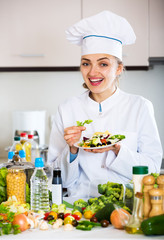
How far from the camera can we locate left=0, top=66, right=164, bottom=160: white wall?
356 centimetres

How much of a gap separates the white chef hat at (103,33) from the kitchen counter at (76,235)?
37.5 inches

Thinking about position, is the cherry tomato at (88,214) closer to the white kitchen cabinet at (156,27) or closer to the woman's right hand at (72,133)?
the woman's right hand at (72,133)

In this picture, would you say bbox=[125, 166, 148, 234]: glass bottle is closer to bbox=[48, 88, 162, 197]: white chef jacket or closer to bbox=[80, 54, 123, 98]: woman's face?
bbox=[48, 88, 162, 197]: white chef jacket

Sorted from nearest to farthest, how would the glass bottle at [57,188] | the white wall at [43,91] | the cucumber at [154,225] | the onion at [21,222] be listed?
the cucumber at [154,225]
the onion at [21,222]
the glass bottle at [57,188]
the white wall at [43,91]

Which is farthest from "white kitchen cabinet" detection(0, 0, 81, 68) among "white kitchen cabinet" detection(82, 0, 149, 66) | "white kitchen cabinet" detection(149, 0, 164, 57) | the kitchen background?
"white kitchen cabinet" detection(149, 0, 164, 57)

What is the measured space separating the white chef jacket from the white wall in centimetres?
154

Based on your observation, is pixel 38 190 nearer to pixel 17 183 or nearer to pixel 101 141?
pixel 17 183

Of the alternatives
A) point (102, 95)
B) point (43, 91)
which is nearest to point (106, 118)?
point (102, 95)

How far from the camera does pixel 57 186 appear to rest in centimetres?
145

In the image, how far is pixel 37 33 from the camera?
3256mm

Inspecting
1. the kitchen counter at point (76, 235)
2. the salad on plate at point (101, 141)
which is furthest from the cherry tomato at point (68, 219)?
the salad on plate at point (101, 141)

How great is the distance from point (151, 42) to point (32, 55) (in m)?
1.01

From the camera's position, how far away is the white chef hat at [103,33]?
181 cm

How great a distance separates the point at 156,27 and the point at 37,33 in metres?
1.00
